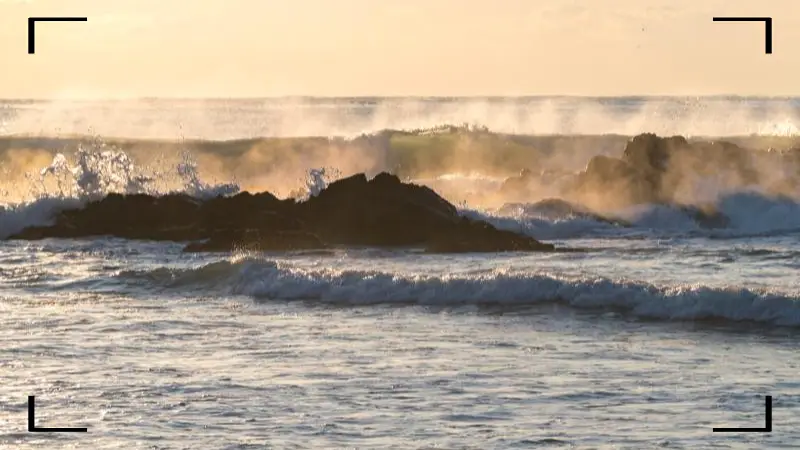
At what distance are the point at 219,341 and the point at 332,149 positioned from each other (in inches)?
1686

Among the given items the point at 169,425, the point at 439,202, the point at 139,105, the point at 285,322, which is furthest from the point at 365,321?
the point at 139,105

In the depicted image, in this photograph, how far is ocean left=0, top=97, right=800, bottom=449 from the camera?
600 inches

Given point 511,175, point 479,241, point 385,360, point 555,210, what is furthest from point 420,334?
point 511,175

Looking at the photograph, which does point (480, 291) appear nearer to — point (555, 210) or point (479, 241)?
point (479, 241)

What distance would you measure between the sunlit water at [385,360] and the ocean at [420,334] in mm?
47

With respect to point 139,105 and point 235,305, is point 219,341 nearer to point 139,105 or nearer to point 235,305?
point 235,305

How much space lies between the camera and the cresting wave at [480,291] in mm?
23219

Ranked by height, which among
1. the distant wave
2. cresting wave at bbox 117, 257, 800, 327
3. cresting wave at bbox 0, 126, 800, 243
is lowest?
cresting wave at bbox 117, 257, 800, 327

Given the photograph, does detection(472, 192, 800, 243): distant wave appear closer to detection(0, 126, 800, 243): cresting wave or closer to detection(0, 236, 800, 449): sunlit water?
detection(0, 126, 800, 243): cresting wave

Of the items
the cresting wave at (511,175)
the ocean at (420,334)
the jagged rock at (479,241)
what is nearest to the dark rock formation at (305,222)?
the jagged rock at (479,241)

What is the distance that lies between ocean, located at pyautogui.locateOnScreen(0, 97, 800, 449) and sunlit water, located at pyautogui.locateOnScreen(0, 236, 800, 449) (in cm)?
5

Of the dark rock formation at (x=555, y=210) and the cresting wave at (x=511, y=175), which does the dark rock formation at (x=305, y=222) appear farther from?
the dark rock formation at (x=555, y=210)

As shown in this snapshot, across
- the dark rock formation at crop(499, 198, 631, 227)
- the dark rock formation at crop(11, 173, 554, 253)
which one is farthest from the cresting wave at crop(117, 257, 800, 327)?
the dark rock formation at crop(499, 198, 631, 227)

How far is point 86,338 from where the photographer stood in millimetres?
21219
